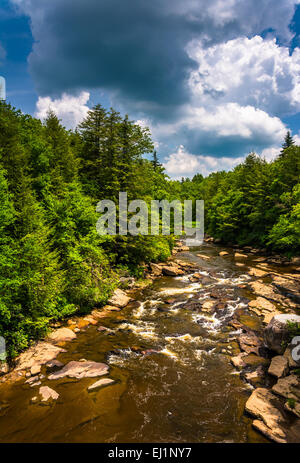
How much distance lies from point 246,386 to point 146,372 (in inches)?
154

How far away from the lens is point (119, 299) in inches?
636

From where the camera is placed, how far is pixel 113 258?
2009 cm

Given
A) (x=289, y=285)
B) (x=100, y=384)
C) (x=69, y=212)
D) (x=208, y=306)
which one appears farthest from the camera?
(x=289, y=285)

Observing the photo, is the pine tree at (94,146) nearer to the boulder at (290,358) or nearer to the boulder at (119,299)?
the boulder at (119,299)

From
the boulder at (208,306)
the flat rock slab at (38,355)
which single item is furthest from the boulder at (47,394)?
the boulder at (208,306)

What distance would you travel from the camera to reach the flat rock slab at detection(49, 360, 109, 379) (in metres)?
8.90

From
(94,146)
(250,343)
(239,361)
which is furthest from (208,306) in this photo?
(94,146)

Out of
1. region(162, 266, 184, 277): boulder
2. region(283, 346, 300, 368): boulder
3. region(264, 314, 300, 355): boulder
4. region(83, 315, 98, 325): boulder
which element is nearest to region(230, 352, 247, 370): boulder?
region(264, 314, 300, 355): boulder

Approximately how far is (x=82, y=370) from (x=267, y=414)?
682cm

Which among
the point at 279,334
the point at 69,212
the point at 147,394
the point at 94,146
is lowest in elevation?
the point at 147,394

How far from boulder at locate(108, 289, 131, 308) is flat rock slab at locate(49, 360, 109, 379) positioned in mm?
5956

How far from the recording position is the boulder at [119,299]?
15695 millimetres

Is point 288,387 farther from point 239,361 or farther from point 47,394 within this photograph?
point 47,394

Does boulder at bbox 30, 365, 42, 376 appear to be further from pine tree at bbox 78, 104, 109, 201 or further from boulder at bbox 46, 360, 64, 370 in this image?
pine tree at bbox 78, 104, 109, 201
